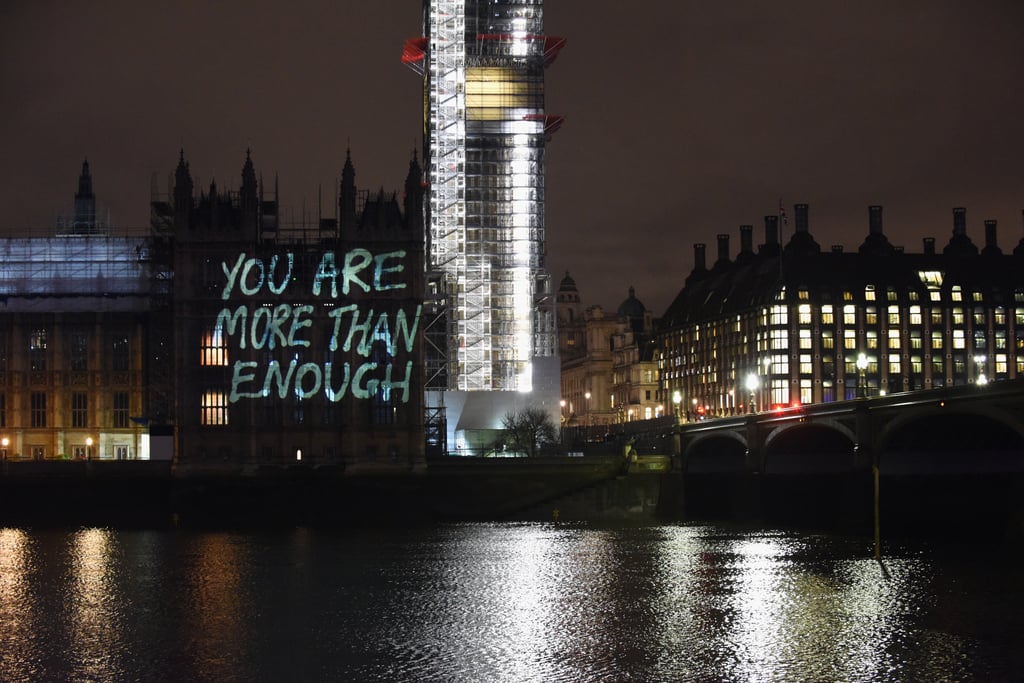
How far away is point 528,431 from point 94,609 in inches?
3382

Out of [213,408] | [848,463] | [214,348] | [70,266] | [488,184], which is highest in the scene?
[488,184]

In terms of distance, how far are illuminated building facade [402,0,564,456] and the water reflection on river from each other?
66.1m

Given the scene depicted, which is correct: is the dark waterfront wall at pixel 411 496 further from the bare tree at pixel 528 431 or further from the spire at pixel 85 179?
the spire at pixel 85 179

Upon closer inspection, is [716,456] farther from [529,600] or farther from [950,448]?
[529,600]

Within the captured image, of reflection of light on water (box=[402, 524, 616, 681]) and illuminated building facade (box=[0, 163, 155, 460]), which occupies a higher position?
illuminated building facade (box=[0, 163, 155, 460])

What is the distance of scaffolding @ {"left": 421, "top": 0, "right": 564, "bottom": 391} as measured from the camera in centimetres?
16273

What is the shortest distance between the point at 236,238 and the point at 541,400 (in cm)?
4564

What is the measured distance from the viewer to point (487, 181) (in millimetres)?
164625

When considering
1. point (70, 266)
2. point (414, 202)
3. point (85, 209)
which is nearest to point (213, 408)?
point (414, 202)

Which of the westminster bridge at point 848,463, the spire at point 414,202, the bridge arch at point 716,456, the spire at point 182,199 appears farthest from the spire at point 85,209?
the bridge arch at point 716,456

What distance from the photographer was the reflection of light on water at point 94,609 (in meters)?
53.9

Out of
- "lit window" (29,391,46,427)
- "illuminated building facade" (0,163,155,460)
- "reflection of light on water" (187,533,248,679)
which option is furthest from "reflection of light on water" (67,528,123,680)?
"lit window" (29,391,46,427)

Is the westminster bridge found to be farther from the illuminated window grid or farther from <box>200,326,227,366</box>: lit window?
<box>200,326,227,366</box>: lit window

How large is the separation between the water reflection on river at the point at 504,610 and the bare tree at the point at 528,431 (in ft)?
170
